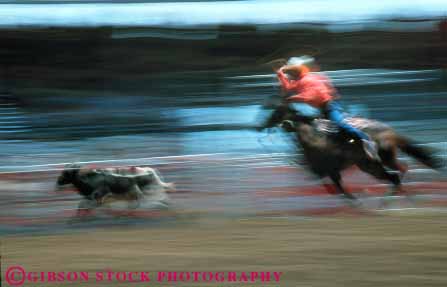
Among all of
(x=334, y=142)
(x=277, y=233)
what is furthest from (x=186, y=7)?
(x=277, y=233)

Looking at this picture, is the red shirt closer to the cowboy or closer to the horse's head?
the cowboy

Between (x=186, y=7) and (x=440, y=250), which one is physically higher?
(x=186, y=7)

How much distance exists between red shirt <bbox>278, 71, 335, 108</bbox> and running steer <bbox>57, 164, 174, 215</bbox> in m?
2.04

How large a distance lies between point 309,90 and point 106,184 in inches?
99.3

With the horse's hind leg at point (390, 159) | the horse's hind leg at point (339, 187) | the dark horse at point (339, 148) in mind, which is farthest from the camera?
the horse's hind leg at point (390, 159)

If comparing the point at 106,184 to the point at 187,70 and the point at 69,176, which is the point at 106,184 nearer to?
the point at 69,176

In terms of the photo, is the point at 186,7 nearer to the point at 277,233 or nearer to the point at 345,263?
the point at 277,233

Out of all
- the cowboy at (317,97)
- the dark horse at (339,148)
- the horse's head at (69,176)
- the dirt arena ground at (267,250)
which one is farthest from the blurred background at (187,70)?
the dirt arena ground at (267,250)

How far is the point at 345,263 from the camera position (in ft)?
20.0

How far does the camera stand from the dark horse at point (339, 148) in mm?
9906

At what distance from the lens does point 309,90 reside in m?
10.2

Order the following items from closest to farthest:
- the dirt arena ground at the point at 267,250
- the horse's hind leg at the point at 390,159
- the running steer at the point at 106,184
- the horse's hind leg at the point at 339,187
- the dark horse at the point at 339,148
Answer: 1. the dirt arena ground at the point at 267,250
2. the running steer at the point at 106,184
3. the dark horse at the point at 339,148
4. the horse's hind leg at the point at 339,187
5. the horse's hind leg at the point at 390,159

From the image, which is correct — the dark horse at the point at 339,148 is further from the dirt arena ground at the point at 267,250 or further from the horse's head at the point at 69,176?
the horse's head at the point at 69,176

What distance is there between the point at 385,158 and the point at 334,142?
2.10 ft
